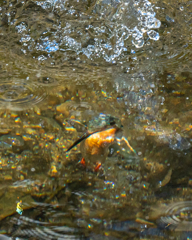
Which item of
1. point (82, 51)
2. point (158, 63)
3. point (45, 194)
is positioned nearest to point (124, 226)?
point (45, 194)

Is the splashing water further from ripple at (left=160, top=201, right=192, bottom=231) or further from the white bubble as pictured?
ripple at (left=160, top=201, right=192, bottom=231)

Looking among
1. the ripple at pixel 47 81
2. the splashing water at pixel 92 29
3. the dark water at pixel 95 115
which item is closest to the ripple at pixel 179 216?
the dark water at pixel 95 115

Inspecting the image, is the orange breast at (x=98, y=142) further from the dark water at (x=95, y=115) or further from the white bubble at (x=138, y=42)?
the white bubble at (x=138, y=42)

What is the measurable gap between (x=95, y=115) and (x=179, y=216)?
1.01 m

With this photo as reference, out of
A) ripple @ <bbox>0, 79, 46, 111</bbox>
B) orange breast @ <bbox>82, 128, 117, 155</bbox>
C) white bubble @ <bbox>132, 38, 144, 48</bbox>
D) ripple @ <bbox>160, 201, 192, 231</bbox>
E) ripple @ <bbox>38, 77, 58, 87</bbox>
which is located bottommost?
ripple @ <bbox>160, 201, 192, 231</bbox>

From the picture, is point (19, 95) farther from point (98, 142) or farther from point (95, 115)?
point (98, 142)

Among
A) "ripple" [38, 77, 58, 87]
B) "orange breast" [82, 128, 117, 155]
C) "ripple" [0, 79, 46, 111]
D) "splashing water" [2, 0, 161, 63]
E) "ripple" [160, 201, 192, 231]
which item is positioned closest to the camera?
"ripple" [160, 201, 192, 231]

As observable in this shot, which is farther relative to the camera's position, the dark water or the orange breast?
the orange breast

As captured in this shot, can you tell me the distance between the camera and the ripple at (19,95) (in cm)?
219

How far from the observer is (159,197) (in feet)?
5.25

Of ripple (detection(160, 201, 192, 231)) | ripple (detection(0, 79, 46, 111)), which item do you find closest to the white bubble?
ripple (detection(0, 79, 46, 111))

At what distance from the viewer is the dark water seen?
4.93ft

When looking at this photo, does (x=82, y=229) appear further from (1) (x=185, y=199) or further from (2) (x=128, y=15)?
(2) (x=128, y=15)

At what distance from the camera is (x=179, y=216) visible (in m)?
1.50
